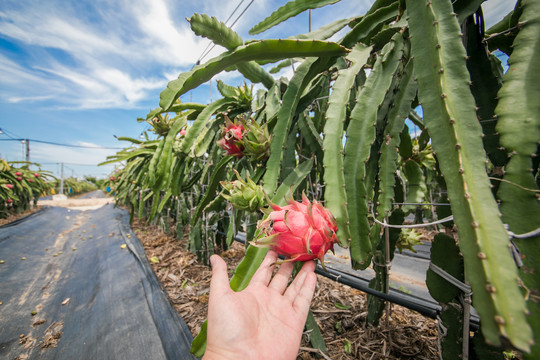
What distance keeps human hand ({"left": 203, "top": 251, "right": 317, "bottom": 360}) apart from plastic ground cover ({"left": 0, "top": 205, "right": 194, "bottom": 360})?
726mm

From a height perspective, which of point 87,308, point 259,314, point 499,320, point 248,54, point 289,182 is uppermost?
point 248,54

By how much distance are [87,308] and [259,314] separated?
5.16 ft

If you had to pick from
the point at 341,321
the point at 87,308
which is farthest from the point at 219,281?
the point at 87,308

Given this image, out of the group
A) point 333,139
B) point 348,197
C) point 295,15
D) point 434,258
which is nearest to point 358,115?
point 333,139

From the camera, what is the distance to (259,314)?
548 millimetres

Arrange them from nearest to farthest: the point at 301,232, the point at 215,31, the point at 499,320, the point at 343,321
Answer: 1. the point at 499,320
2. the point at 301,232
3. the point at 215,31
4. the point at 343,321

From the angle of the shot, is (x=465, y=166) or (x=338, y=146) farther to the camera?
(x=338, y=146)

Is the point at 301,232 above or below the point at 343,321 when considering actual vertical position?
above

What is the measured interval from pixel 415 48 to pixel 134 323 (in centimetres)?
166

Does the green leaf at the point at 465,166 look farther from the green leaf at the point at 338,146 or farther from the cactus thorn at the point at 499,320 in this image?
the green leaf at the point at 338,146

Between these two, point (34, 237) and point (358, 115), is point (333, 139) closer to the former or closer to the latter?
point (358, 115)

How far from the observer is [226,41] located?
2.33 ft

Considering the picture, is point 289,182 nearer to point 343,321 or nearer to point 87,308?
point 343,321

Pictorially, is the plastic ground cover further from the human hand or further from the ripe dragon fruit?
the ripe dragon fruit
